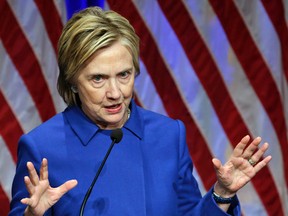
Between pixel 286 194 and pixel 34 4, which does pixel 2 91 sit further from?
pixel 286 194

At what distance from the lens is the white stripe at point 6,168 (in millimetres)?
3514

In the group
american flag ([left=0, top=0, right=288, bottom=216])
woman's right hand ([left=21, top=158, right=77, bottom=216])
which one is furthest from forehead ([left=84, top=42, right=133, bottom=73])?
Answer: american flag ([left=0, top=0, right=288, bottom=216])

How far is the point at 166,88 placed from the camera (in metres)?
3.61

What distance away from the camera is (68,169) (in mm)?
2084

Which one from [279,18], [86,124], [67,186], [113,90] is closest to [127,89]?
[113,90]

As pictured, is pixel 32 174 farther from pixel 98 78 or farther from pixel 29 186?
pixel 98 78

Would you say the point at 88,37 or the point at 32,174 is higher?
the point at 88,37

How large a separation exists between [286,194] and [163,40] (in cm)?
99

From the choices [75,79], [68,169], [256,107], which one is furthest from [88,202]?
[256,107]

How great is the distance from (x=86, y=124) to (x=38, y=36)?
4.62 feet

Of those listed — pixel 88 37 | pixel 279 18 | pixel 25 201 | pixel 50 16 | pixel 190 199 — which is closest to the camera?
pixel 25 201

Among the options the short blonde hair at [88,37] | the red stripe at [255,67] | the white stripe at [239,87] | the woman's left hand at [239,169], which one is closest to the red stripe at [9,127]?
the white stripe at [239,87]

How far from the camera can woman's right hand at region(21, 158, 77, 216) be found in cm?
185

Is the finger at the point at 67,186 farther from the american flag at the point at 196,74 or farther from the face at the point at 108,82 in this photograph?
the american flag at the point at 196,74
